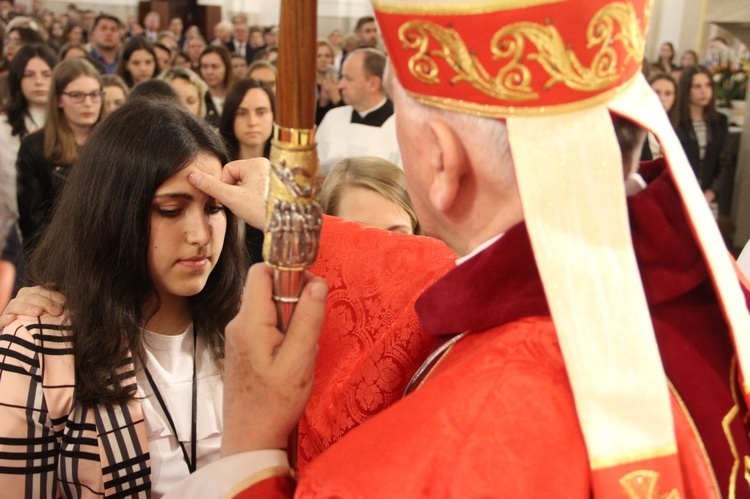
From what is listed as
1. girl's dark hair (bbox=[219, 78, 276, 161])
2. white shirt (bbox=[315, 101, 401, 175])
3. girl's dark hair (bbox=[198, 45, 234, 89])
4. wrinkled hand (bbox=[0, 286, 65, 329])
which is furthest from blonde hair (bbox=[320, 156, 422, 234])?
girl's dark hair (bbox=[198, 45, 234, 89])

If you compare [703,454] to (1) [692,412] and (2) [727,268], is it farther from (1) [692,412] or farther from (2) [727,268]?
(2) [727,268]

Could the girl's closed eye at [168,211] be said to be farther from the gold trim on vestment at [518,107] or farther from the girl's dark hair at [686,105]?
the girl's dark hair at [686,105]

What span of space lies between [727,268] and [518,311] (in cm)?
29

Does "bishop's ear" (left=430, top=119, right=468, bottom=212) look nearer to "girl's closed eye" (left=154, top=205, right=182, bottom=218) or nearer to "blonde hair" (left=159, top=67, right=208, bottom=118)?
"girl's closed eye" (left=154, top=205, right=182, bottom=218)

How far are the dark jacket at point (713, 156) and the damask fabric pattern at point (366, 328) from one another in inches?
216

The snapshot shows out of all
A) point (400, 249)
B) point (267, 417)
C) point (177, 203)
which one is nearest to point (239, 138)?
point (177, 203)

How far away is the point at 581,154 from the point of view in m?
1.08

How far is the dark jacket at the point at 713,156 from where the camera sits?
6754 mm

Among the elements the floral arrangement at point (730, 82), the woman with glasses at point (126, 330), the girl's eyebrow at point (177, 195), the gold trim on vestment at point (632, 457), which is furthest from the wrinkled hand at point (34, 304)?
the floral arrangement at point (730, 82)

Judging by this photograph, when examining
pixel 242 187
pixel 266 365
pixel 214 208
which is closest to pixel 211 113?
pixel 214 208

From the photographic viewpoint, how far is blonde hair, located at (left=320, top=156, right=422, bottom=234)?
292 centimetres

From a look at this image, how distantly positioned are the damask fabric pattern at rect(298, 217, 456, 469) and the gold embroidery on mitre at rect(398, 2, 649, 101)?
0.69m

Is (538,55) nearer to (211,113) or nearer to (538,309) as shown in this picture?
(538,309)

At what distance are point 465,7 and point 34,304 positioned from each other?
1.37 m
